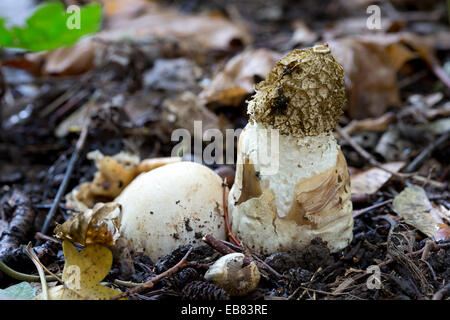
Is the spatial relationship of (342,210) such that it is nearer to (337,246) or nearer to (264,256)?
(337,246)

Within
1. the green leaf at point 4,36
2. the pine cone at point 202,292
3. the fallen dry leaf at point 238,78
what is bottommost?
the pine cone at point 202,292

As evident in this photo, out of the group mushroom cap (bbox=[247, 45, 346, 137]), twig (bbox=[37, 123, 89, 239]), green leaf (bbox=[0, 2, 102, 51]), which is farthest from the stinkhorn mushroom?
green leaf (bbox=[0, 2, 102, 51])

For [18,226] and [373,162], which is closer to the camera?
[18,226]

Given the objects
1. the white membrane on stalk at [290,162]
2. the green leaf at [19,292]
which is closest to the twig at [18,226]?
the green leaf at [19,292]

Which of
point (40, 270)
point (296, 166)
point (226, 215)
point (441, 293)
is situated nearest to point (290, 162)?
point (296, 166)

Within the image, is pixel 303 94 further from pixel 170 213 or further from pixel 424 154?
pixel 424 154

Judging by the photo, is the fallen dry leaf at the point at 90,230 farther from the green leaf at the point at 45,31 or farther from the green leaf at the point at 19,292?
the green leaf at the point at 45,31
